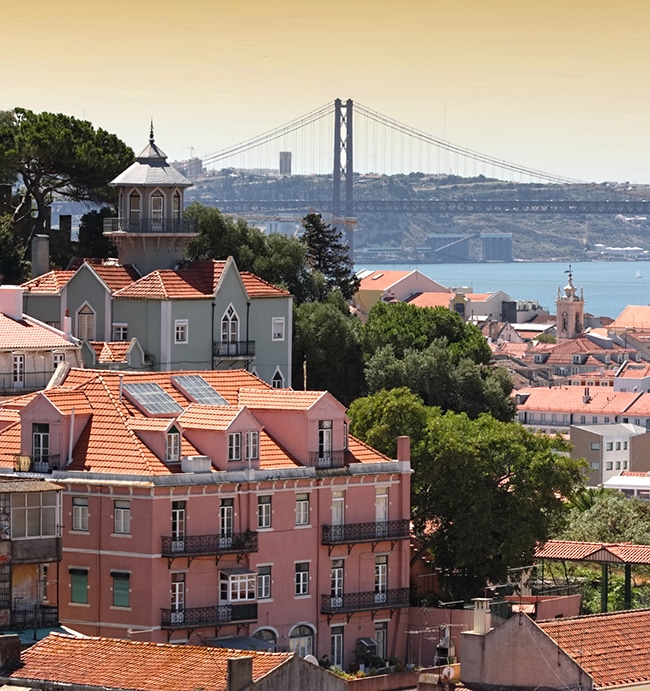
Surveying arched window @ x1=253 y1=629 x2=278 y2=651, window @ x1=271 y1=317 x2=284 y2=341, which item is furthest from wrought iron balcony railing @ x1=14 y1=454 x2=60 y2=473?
window @ x1=271 y1=317 x2=284 y2=341

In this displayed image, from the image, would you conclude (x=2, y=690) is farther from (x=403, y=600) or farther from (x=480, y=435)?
(x=480, y=435)

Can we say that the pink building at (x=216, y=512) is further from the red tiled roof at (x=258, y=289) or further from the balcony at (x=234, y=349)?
the red tiled roof at (x=258, y=289)

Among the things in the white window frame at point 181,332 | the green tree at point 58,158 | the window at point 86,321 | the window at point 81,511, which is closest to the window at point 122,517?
the window at point 81,511

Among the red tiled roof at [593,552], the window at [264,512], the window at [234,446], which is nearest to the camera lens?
the window at [234,446]

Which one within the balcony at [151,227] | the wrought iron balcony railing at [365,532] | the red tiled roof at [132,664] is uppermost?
the balcony at [151,227]

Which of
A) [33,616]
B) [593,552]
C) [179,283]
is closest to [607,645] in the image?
[33,616]

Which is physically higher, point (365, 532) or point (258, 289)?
point (258, 289)

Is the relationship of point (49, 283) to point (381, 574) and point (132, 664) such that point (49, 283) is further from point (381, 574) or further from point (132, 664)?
point (132, 664)
